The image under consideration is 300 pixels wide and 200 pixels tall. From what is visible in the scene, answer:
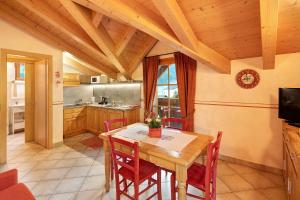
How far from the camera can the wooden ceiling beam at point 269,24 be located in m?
1.41

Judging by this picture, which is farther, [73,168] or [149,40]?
[149,40]

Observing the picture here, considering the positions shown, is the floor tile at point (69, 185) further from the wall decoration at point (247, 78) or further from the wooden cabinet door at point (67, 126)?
the wall decoration at point (247, 78)

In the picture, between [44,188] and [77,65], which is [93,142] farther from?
[77,65]

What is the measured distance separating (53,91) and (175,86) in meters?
2.77

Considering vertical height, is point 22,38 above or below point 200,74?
above

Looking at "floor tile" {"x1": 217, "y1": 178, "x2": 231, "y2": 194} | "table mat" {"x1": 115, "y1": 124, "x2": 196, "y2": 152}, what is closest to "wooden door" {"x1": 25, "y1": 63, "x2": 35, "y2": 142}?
"table mat" {"x1": 115, "y1": 124, "x2": 196, "y2": 152}

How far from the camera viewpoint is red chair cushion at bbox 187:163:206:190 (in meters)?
1.66

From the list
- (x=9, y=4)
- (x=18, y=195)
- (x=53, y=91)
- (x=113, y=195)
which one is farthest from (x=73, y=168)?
(x=9, y=4)

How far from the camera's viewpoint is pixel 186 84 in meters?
3.40

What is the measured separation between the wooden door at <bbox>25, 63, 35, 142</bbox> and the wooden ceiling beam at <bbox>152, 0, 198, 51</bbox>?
3.77 m

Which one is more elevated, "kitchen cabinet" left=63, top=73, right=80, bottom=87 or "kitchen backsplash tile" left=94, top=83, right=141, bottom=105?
"kitchen cabinet" left=63, top=73, right=80, bottom=87

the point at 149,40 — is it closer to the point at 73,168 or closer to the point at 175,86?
the point at 175,86

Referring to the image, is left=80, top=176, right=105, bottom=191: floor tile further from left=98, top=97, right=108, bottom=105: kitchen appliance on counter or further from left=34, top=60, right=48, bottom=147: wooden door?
left=98, top=97, right=108, bottom=105: kitchen appliance on counter

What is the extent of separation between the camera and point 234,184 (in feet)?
7.84
